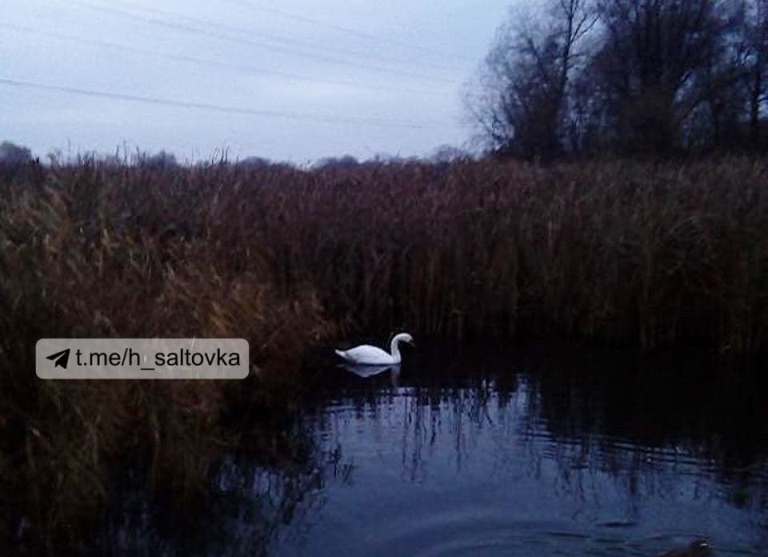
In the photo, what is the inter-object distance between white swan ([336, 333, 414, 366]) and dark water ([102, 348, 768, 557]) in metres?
0.14

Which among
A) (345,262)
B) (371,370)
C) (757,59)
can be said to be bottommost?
(371,370)

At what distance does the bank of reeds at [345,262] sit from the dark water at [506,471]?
1.56 ft

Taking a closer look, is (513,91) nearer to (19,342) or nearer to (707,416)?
(707,416)

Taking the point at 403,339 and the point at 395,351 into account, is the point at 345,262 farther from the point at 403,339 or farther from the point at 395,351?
the point at 395,351

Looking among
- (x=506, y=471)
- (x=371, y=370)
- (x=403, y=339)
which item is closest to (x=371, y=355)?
(x=371, y=370)

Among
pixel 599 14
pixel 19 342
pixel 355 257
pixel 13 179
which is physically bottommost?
pixel 19 342

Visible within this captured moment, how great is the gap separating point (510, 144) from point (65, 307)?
103 feet

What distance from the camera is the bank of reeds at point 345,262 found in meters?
5.25

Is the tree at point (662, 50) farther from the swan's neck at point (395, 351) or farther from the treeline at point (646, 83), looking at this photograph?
the swan's neck at point (395, 351)

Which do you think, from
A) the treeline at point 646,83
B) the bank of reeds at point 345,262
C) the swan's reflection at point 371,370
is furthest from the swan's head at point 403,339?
the treeline at point 646,83

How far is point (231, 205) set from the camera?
29.0 feet

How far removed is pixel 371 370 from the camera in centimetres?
849

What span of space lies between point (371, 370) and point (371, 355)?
5.6 inches

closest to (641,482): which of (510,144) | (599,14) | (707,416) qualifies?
(707,416)
